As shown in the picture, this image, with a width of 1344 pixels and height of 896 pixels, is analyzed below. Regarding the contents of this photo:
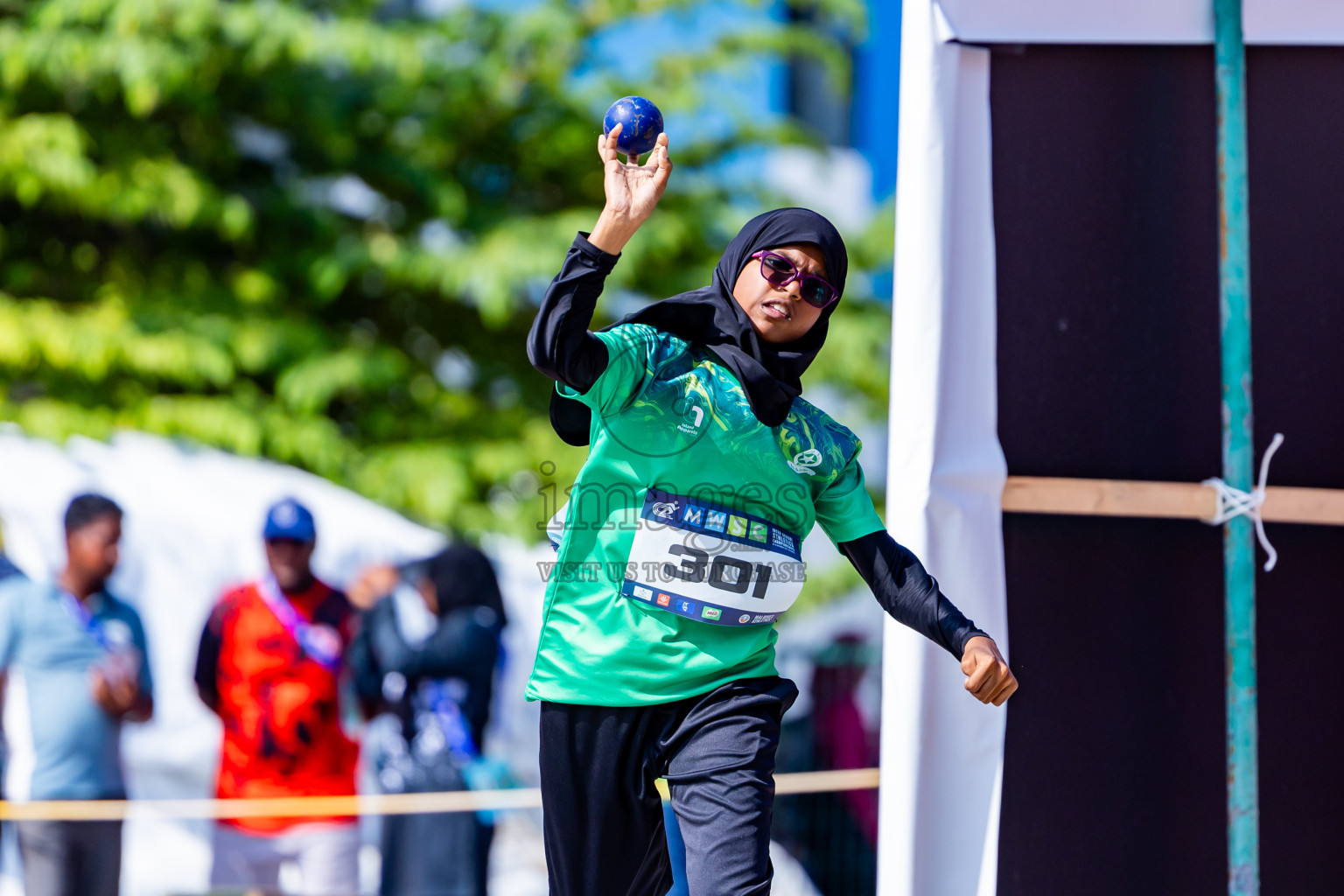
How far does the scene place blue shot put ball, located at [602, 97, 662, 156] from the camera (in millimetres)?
2490

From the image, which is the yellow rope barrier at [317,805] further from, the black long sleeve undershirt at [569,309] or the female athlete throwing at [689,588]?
the black long sleeve undershirt at [569,309]

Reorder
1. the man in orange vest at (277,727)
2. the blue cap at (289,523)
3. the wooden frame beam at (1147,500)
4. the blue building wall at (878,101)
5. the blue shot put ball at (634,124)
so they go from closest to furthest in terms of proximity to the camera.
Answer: the blue shot put ball at (634,124)
the wooden frame beam at (1147,500)
the man in orange vest at (277,727)
the blue cap at (289,523)
the blue building wall at (878,101)

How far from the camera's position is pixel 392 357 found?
371 inches

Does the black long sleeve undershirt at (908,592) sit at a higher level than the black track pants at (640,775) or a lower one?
higher

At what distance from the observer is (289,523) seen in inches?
207

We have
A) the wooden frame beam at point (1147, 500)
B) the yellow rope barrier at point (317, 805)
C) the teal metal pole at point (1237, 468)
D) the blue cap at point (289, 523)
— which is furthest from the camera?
the blue cap at point (289, 523)

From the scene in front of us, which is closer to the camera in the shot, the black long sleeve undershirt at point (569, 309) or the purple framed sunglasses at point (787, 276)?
the black long sleeve undershirt at point (569, 309)

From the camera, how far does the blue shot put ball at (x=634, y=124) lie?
8.17ft

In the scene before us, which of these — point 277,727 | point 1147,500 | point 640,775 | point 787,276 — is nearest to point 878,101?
point 277,727

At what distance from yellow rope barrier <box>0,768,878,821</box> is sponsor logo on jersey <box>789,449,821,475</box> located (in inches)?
87.9

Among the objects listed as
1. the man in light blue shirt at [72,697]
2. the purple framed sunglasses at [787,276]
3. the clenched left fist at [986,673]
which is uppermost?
the purple framed sunglasses at [787,276]

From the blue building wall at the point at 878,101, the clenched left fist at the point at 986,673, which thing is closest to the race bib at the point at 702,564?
the clenched left fist at the point at 986,673

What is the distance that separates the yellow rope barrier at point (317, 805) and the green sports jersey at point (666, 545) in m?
2.25

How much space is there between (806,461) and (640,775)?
75 centimetres
